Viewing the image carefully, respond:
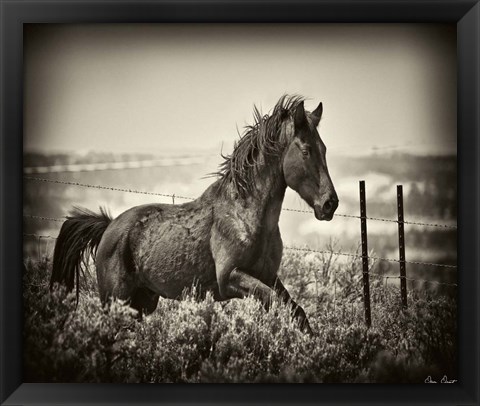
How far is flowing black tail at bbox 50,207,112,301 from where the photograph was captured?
→ 12.0 feet

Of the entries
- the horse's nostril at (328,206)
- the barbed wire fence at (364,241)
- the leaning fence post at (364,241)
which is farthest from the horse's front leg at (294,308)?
the horse's nostril at (328,206)

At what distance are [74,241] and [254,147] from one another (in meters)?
0.96

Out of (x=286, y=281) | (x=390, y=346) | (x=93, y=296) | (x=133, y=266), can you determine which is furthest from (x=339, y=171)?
(x=93, y=296)

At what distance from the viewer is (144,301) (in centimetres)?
370

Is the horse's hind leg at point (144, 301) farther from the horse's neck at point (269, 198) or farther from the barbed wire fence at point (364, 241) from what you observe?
the horse's neck at point (269, 198)

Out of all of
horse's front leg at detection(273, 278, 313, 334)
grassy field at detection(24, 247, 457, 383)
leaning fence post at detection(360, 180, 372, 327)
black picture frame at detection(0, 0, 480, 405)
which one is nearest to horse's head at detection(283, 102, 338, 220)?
leaning fence post at detection(360, 180, 372, 327)

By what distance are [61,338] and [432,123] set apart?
2000 mm

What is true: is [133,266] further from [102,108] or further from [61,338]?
[102,108]

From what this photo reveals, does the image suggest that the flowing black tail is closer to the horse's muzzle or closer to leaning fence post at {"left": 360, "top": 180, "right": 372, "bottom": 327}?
the horse's muzzle

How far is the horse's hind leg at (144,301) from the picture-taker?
3.68 m

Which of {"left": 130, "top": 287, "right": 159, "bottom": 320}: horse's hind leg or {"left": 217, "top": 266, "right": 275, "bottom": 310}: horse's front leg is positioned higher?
{"left": 217, "top": 266, "right": 275, "bottom": 310}: horse's front leg

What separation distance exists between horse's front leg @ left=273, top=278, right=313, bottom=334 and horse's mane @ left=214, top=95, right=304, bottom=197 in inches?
18.6
